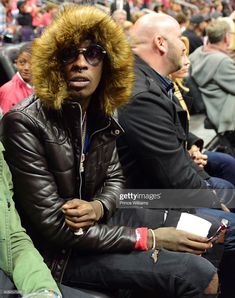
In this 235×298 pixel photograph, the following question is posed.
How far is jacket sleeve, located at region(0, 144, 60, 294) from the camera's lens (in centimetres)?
208

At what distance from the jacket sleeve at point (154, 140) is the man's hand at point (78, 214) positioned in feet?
2.41

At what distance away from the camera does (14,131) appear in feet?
7.96

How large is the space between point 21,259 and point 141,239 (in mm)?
635

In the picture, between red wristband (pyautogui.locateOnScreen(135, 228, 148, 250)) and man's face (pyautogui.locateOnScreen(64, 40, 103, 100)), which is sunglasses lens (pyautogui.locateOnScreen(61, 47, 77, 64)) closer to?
man's face (pyautogui.locateOnScreen(64, 40, 103, 100))

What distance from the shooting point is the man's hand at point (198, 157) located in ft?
13.4

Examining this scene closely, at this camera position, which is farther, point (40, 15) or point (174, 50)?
point (40, 15)

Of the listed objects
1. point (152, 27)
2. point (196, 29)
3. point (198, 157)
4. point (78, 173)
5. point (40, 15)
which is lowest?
point (40, 15)

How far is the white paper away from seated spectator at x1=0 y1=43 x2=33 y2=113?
2.31 meters

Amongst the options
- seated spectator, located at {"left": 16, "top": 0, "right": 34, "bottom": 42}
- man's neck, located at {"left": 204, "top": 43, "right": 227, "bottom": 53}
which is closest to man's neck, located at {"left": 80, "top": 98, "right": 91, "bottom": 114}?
man's neck, located at {"left": 204, "top": 43, "right": 227, "bottom": 53}

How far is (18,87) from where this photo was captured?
494 cm

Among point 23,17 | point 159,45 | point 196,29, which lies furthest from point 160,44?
point 23,17

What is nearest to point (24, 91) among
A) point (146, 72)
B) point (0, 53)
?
point (0, 53)

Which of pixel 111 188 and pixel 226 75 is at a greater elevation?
pixel 111 188

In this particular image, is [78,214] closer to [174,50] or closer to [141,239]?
[141,239]
